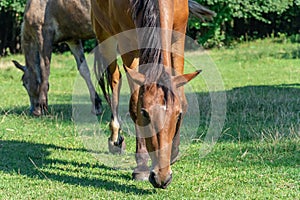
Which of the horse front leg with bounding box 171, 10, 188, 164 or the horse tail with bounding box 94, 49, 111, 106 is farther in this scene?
the horse tail with bounding box 94, 49, 111, 106

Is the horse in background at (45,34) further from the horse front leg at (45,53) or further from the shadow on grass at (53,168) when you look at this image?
the shadow on grass at (53,168)

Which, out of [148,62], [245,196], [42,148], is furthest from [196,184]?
[42,148]

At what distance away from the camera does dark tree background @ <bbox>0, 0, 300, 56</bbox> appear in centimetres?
2387

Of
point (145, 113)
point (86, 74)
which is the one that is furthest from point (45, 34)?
point (145, 113)

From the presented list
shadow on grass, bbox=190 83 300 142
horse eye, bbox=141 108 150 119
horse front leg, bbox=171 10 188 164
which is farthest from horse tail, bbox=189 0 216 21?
horse eye, bbox=141 108 150 119

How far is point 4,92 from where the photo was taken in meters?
14.0

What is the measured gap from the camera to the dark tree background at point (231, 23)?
2387 cm

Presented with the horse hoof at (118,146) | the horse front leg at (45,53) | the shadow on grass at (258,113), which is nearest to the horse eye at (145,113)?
the horse hoof at (118,146)

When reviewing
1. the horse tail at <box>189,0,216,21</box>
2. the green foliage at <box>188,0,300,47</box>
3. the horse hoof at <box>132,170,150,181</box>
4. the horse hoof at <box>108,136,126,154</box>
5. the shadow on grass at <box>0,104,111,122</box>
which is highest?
the horse tail at <box>189,0,216,21</box>

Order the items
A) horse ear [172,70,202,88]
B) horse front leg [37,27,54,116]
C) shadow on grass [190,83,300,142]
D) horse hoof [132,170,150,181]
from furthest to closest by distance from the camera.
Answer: horse front leg [37,27,54,116] → shadow on grass [190,83,300,142] → horse hoof [132,170,150,181] → horse ear [172,70,202,88]

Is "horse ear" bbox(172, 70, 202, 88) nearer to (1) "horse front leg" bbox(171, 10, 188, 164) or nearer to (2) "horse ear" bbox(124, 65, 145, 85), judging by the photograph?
(2) "horse ear" bbox(124, 65, 145, 85)

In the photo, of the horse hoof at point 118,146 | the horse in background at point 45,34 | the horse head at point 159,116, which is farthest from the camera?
the horse in background at point 45,34

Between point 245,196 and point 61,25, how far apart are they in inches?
248

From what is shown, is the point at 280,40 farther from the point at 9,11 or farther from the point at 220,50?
the point at 9,11
